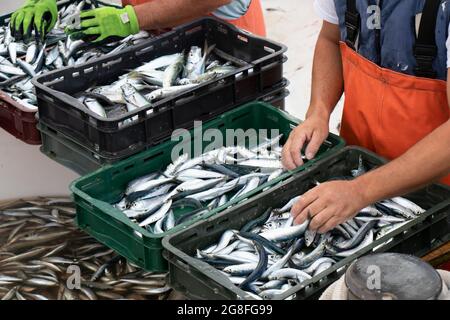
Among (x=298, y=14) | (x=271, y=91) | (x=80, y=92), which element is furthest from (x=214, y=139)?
(x=298, y=14)

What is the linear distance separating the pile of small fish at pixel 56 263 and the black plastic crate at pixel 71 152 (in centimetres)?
70

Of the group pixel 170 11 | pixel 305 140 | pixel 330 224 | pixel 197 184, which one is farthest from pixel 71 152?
pixel 330 224

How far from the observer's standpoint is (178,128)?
14.0 feet

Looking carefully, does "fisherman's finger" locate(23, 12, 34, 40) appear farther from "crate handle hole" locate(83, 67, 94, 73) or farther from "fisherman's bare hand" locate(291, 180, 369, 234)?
"fisherman's bare hand" locate(291, 180, 369, 234)

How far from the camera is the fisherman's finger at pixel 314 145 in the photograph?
3.90m

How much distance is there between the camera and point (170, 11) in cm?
490

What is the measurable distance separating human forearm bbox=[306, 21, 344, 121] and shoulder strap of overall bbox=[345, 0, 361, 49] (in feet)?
0.92

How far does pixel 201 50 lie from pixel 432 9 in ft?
6.01

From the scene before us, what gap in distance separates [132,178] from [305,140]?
0.82m

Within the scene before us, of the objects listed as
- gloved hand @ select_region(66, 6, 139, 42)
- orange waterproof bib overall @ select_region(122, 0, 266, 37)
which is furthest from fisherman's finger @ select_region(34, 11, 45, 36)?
orange waterproof bib overall @ select_region(122, 0, 266, 37)

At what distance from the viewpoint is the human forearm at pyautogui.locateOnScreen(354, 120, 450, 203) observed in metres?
3.27

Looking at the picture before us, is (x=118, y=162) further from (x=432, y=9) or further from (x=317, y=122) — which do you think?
(x=432, y=9)

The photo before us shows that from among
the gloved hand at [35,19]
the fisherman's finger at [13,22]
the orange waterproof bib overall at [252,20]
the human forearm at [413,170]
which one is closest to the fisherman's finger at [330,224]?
the human forearm at [413,170]

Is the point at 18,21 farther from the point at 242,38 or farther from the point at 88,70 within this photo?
the point at 242,38
